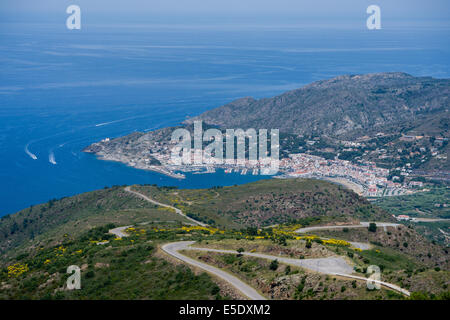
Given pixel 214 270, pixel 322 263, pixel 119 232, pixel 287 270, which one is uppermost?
pixel 287 270

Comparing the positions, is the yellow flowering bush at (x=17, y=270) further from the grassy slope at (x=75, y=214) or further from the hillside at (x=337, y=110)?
the hillside at (x=337, y=110)

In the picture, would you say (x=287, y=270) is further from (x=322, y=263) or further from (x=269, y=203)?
(x=269, y=203)

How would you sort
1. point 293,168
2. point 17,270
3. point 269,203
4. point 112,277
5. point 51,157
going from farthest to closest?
point 51,157
point 293,168
point 269,203
point 17,270
point 112,277

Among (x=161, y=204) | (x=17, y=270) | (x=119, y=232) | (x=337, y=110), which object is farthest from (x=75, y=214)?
(x=337, y=110)

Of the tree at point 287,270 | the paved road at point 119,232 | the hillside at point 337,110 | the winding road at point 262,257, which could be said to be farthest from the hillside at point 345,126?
the tree at point 287,270

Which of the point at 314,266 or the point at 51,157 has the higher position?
the point at 314,266

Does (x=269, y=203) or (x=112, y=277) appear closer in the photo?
(x=112, y=277)

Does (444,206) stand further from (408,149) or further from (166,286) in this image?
(166,286)

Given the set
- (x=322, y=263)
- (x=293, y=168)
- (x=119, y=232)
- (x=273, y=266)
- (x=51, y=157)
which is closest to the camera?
(x=273, y=266)

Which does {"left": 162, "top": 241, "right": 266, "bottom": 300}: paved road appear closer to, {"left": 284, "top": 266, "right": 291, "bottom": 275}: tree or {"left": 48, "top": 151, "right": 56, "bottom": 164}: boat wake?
{"left": 284, "top": 266, "right": 291, "bottom": 275}: tree
